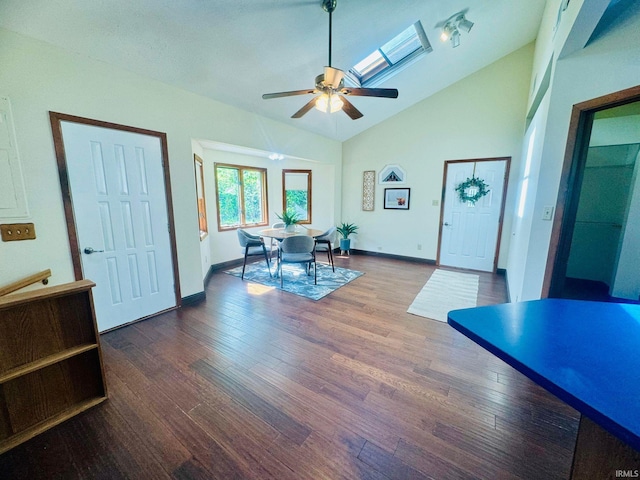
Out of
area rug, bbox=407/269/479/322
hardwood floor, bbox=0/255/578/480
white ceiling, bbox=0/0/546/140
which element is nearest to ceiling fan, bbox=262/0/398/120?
white ceiling, bbox=0/0/546/140

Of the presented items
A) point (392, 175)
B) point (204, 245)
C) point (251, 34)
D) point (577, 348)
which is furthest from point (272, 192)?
point (577, 348)

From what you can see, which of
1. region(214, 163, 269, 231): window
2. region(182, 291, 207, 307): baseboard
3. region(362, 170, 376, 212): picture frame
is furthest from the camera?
region(362, 170, 376, 212): picture frame

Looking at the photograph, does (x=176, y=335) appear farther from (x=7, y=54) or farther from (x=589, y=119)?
(x=589, y=119)

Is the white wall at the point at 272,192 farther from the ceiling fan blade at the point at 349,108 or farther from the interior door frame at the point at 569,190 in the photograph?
the interior door frame at the point at 569,190

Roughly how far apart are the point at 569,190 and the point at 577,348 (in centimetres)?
186

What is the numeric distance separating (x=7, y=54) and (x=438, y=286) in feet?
16.4

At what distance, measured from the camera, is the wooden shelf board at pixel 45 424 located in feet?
4.63

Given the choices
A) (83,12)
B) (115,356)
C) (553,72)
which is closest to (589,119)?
(553,72)

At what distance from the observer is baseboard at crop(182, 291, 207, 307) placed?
10.5ft

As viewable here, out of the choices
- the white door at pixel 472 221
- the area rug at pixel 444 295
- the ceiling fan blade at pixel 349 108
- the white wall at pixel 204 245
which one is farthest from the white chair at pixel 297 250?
the white door at pixel 472 221

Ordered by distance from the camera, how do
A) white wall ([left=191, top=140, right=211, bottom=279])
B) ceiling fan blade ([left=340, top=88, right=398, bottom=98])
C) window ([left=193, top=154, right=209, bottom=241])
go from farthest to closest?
window ([left=193, top=154, right=209, bottom=241])
white wall ([left=191, top=140, right=211, bottom=279])
ceiling fan blade ([left=340, top=88, right=398, bottom=98])

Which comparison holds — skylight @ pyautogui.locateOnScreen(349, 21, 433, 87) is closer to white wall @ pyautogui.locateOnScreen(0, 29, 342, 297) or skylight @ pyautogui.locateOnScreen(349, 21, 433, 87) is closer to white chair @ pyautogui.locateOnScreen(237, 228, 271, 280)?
white wall @ pyautogui.locateOnScreen(0, 29, 342, 297)

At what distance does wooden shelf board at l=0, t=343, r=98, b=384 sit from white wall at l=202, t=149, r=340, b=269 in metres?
2.96

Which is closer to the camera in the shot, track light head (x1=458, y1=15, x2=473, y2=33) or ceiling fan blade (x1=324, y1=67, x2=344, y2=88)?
ceiling fan blade (x1=324, y1=67, x2=344, y2=88)
